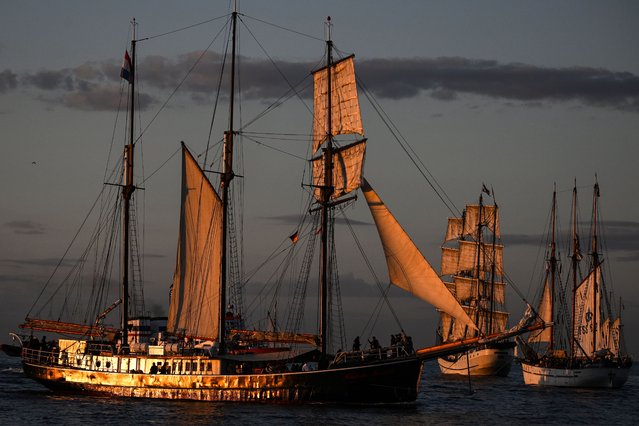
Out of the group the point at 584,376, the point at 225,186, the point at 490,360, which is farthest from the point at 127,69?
the point at 490,360

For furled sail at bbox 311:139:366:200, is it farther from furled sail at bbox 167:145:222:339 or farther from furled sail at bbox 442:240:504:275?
furled sail at bbox 442:240:504:275

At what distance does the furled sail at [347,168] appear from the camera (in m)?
85.0

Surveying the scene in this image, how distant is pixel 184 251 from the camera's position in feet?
284

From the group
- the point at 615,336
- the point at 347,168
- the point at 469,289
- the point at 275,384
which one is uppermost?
the point at 347,168

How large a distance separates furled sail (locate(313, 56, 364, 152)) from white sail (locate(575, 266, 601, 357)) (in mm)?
53731

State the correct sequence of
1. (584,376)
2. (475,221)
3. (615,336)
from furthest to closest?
(475,221) < (615,336) < (584,376)

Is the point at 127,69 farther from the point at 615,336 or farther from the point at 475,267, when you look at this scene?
the point at 475,267

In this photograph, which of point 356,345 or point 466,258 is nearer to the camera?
point 356,345

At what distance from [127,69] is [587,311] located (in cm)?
6316

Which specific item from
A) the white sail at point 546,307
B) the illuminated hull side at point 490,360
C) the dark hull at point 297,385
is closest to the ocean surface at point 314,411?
the dark hull at point 297,385

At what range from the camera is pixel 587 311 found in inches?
5133

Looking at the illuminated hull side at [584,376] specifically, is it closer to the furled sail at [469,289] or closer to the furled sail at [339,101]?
the furled sail at [469,289]

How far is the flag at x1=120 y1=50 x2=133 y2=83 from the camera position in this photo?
3666 inches

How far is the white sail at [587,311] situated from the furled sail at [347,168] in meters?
53.1
